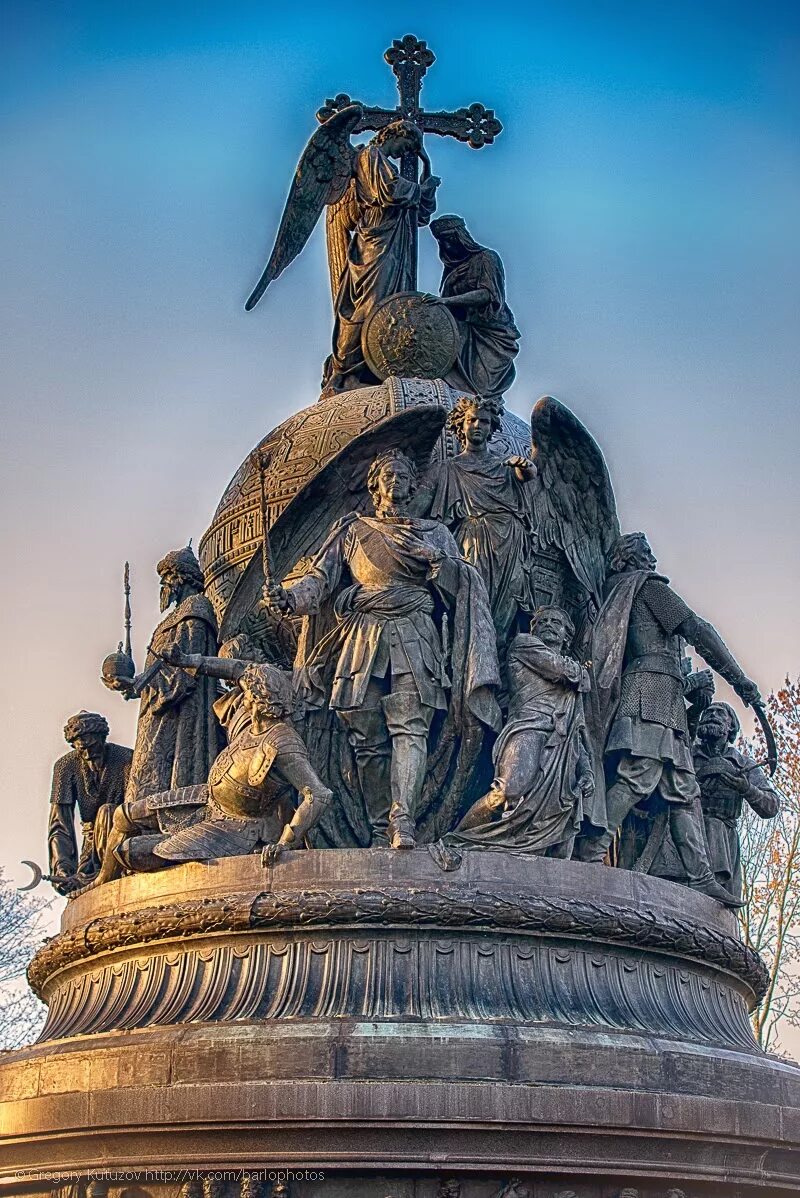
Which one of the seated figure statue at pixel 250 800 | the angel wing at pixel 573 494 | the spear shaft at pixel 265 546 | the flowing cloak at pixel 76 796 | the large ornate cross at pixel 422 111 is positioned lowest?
the seated figure statue at pixel 250 800

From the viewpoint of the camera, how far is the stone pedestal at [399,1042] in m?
11.9

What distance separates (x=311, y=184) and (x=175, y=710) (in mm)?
5613

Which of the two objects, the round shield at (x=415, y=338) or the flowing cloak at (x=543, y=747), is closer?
the flowing cloak at (x=543, y=747)

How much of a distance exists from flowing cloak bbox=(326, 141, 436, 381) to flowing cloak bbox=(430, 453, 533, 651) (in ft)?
9.71

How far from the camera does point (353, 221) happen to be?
18672 millimetres

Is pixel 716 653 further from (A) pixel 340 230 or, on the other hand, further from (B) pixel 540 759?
(A) pixel 340 230

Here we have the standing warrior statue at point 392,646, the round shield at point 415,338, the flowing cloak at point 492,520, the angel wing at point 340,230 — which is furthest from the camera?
the angel wing at point 340,230

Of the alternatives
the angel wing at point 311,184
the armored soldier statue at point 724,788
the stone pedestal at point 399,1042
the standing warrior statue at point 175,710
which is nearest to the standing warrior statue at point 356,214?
the angel wing at point 311,184

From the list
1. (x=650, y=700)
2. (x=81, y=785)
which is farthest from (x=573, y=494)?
(x=81, y=785)

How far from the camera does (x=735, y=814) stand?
1623 cm

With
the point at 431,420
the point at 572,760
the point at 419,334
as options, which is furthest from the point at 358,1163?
the point at 419,334

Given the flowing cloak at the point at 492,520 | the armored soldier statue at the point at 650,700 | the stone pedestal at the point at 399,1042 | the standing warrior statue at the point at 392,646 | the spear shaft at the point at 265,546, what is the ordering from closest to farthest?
1. the stone pedestal at the point at 399,1042
2. the standing warrior statue at the point at 392,646
3. the spear shaft at the point at 265,546
4. the armored soldier statue at the point at 650,700
5. the flowing cloak at the point at 492,520

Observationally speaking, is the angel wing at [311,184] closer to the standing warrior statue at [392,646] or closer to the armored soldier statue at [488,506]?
the armored soldier statue at [488,506]

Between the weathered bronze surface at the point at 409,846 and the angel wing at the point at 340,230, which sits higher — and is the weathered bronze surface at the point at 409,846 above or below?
below
